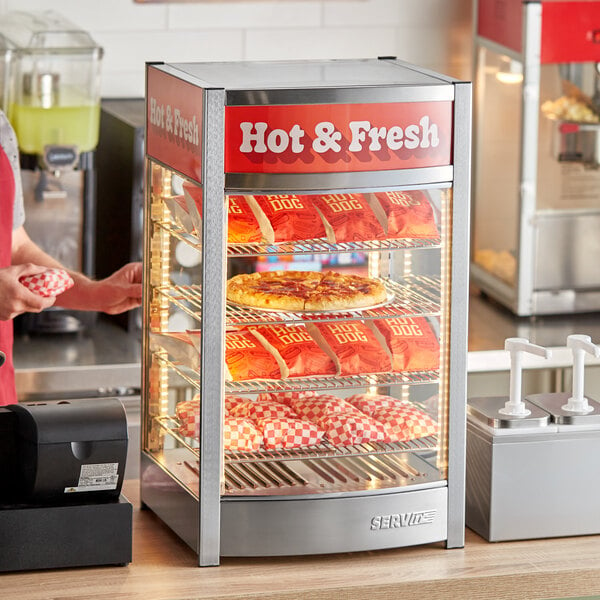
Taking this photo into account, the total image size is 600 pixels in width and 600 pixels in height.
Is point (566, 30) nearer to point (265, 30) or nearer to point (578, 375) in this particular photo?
point (265, 30)

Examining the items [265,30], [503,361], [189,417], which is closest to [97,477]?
[189,417]

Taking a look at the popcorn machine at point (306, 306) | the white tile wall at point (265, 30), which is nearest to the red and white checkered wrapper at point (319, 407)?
the popcorn machine at point (306, 306)

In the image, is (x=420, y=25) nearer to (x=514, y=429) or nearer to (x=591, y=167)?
(x=591, y=167)

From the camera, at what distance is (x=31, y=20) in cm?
418

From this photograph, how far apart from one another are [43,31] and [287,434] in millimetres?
2420

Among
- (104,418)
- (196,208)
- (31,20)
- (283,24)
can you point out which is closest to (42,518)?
(104,418)

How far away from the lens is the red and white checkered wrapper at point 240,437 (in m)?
1.99

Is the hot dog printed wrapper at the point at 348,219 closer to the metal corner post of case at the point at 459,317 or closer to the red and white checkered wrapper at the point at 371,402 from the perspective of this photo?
the metal corner post of case at the point at 459,317

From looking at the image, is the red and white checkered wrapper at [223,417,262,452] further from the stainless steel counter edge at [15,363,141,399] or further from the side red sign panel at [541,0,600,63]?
the side red sign panel at [541,0,600,63]

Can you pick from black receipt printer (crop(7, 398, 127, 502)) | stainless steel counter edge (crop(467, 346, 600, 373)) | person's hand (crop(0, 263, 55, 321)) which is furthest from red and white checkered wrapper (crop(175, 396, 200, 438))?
stainless steel counter edge (crop(467, 346, 600, 373))

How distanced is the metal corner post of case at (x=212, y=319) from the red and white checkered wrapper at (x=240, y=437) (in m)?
0.05

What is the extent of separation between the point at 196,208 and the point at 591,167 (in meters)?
2.50

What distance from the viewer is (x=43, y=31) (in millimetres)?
4094

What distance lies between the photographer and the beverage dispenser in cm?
371
